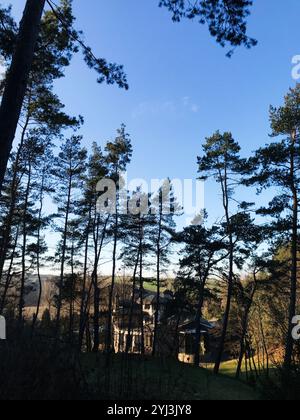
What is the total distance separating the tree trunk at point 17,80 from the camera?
510 cm

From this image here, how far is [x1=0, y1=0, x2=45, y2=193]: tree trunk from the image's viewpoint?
16.7 ft

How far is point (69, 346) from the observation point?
18.6 ft

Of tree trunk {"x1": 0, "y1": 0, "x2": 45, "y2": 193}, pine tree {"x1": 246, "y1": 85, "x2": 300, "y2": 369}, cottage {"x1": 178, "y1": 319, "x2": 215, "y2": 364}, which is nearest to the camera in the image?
tree trunk {"x1": 0, "y1": 0, "x2": 45, "y2": 193}

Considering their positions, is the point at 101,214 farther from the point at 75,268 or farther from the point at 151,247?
the point at 75,268

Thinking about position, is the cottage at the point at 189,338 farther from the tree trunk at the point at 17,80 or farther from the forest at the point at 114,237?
the tree trunk at the point at 17,80

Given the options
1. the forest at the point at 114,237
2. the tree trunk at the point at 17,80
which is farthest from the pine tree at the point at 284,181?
the tree trunk at the point at 17,80

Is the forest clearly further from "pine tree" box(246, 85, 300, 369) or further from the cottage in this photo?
the cottage

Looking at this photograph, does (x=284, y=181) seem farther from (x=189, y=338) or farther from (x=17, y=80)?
(x=189, y=338)

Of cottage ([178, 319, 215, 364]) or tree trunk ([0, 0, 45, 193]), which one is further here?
cottage ([178, 319, 215, 364])

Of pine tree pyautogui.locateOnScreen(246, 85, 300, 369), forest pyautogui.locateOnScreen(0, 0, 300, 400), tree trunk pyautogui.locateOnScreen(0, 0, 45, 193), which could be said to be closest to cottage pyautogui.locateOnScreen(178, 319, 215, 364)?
forest pyautogui.locateOnScreen(0, 0, 300, 400)

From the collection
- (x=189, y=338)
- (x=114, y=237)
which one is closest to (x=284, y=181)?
(x=114, y=237)

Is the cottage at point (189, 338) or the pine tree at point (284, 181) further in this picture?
the cottage at point (189, 338)

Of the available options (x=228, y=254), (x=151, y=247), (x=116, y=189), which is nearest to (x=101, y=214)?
(x=116, y=189)

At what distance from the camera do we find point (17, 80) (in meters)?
5.35
